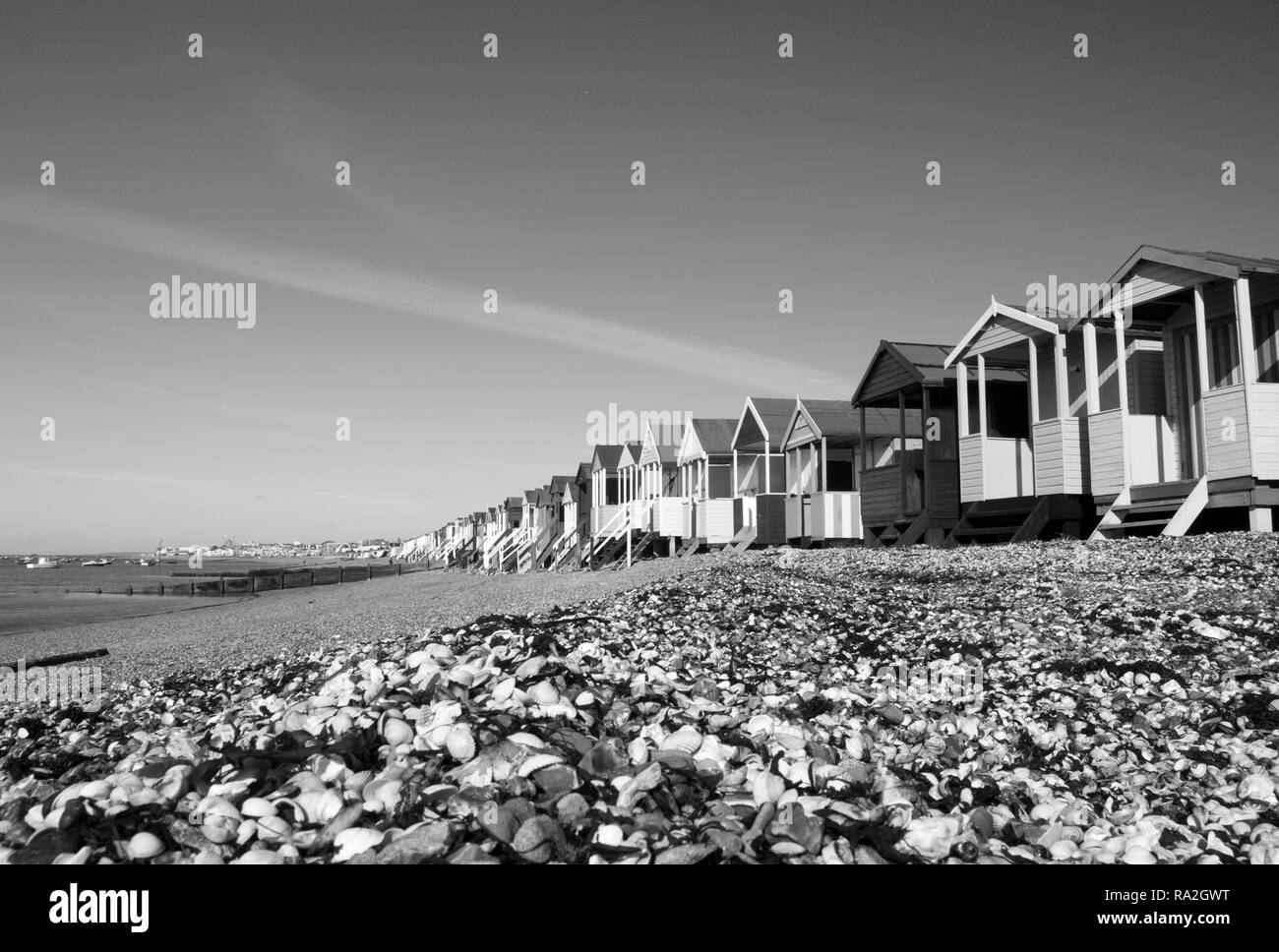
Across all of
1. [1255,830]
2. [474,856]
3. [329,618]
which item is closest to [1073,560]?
[1255,830]

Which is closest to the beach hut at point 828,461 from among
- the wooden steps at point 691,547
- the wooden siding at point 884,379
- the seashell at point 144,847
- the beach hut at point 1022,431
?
the wooden siding at point 884,379

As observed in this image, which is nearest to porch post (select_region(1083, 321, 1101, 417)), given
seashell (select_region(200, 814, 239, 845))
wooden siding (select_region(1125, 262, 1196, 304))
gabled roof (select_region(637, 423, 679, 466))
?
wooden siding (select_region(1125, 262, 1196, 304))

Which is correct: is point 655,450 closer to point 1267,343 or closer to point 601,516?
point 601,516

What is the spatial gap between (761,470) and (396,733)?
2711 centimetres

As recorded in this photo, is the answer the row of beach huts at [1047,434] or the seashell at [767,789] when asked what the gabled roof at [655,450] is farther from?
the seashell at [767,789]

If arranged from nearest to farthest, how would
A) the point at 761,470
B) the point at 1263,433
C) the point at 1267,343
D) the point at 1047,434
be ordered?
the point at 1263,433 → the point at 1267,343 → the point at 1047,434 → the point at 761,470

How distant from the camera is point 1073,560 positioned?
1178 cm

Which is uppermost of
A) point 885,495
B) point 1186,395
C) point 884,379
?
point 884,379

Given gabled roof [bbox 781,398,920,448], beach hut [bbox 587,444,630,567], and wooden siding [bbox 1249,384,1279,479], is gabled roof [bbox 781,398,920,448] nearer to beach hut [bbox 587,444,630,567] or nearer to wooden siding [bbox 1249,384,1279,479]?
beach hut [bbox 587,444,630,567]

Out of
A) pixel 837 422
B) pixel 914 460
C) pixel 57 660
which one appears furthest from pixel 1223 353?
pixel 57 660

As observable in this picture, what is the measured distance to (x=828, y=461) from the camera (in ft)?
89.7

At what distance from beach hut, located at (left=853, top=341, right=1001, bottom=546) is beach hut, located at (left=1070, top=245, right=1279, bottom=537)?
12.7ft
